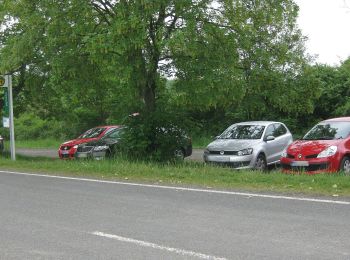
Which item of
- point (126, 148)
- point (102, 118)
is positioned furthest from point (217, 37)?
point (102, 118)

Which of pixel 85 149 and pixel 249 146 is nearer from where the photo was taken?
pixel 249 146

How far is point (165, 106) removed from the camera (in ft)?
58.5

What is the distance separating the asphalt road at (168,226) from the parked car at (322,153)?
3.32 metres

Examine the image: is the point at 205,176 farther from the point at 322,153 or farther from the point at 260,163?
the point at 260,163

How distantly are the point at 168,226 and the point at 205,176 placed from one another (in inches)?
207

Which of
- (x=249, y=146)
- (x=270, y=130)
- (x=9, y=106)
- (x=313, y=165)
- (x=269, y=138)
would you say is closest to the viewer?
(x=313, y=165)

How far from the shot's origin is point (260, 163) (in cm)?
1505

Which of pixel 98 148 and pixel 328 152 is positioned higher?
pixel 328 152

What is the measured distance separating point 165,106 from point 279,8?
4.89 m

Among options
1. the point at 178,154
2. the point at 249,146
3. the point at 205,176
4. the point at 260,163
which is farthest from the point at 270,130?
the point at 205,176

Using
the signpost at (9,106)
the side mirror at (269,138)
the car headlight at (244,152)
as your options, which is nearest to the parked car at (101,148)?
the signpost at (9,106)

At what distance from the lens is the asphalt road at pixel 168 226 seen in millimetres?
5996

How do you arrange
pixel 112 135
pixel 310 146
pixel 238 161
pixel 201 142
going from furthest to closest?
pixel 201 142 < pixel 112 135 < pixel 238 161 < pixel 310 146

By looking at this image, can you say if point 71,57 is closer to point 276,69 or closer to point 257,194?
point 276,69
